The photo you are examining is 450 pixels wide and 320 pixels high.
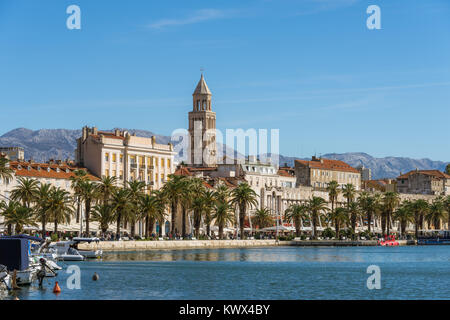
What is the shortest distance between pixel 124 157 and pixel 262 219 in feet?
119

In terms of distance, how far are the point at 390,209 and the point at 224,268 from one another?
10752cm

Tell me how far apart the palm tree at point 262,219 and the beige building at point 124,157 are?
74.9ft

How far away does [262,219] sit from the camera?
561 ft

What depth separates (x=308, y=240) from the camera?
15488 centimetres

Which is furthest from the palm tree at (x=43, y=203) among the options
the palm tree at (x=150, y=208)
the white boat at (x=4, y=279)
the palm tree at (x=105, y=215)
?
the white boat at (x=4, y=279)

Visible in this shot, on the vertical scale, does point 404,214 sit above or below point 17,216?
above

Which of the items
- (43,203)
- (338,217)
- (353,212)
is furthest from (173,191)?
(353,212)

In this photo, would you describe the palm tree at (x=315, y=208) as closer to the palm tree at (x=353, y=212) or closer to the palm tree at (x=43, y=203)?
the palm tree at (x=353, y=212)

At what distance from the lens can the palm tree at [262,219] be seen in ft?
559

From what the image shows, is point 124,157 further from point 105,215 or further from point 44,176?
point 105,215

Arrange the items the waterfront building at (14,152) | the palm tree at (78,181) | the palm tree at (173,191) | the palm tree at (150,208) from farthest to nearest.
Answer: the waterfront building at (14,152)
the palm tree at (173,191)
the palm tree at (150,208)
the palm tree at (78,181)

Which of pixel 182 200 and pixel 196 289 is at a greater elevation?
pixel 182 200
